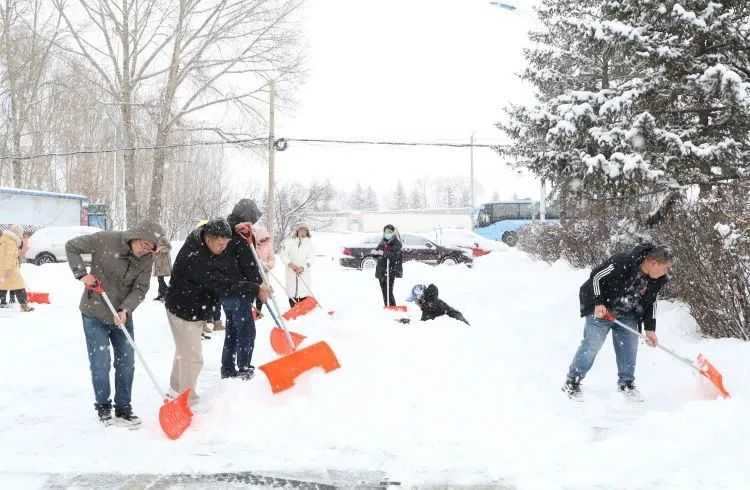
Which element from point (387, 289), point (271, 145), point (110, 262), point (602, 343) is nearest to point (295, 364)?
point (110, 262)

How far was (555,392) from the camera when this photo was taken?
5684mm

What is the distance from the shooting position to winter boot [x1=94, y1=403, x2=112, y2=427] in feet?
15.0

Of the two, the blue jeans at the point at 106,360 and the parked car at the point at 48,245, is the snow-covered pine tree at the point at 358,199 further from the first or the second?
the blue jeans at the point at 106,360

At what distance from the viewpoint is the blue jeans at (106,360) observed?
4.50 m

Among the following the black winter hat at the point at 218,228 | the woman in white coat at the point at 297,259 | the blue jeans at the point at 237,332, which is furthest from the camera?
the woman in white coat at the point at 297,259

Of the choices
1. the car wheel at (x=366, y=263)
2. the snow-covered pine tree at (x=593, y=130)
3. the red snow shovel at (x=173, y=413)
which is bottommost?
the car wheel at (x=366, y=263)

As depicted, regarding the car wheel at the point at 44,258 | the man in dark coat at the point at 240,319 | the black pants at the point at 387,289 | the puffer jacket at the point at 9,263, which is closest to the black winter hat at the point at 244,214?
the man in dark coat at the point at 240,319

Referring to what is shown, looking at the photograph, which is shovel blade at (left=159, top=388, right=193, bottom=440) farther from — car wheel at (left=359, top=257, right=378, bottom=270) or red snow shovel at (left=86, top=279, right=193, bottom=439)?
car wheel at (left=359, top=257, right=378, bottom=270)

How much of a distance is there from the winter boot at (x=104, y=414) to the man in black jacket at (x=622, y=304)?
3723 mm

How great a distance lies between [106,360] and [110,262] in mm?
706

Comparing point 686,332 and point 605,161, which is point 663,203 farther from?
point 686,332

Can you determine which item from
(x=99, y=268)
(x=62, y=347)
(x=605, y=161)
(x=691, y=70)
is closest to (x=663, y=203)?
(x=605, y=161)

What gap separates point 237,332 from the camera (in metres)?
5.78

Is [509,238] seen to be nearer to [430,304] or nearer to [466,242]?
[466,242]
